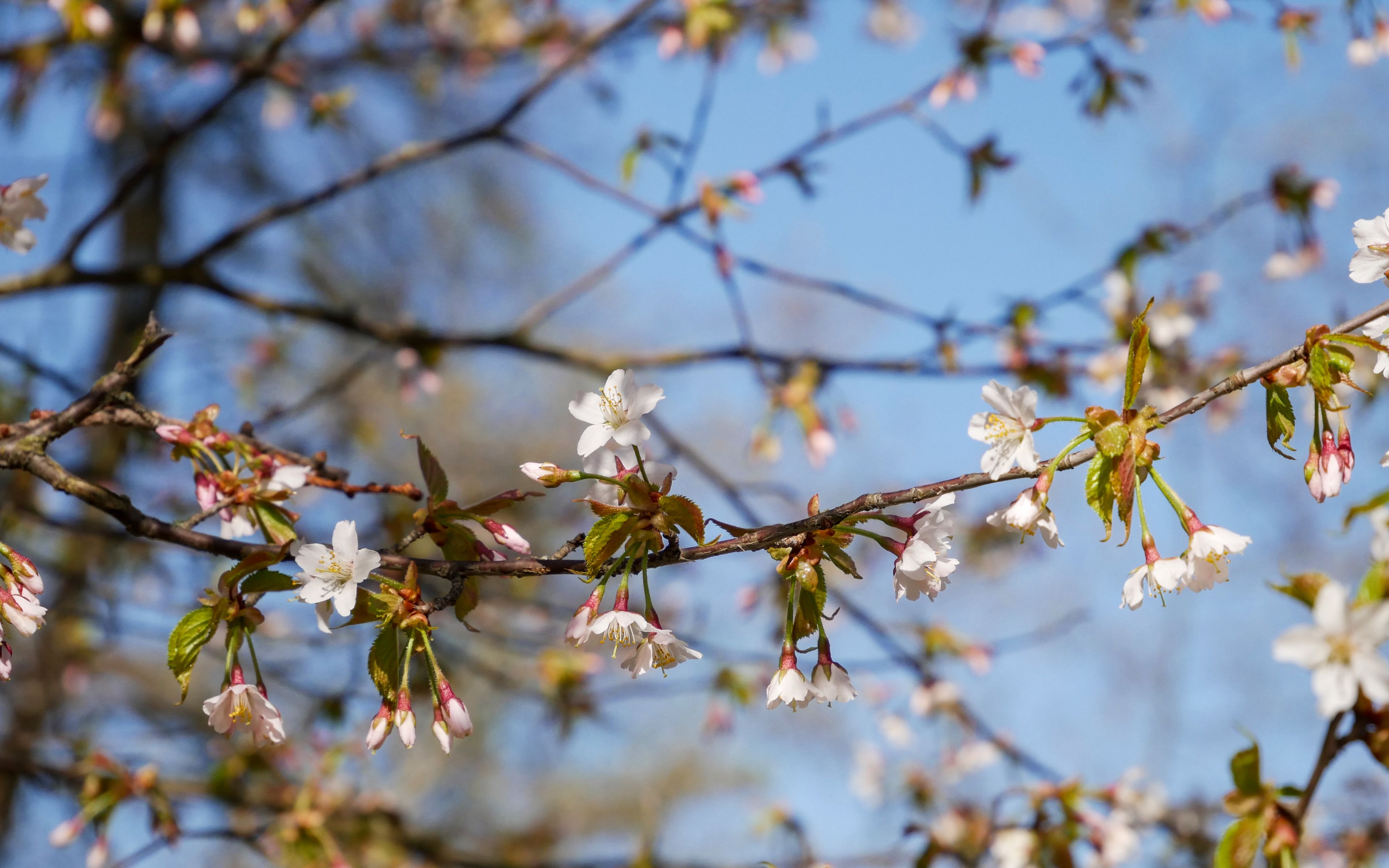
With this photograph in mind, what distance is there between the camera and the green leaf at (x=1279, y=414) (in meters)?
0.91

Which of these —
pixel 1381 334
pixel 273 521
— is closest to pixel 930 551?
pixel 1381 334

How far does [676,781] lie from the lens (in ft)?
34.9

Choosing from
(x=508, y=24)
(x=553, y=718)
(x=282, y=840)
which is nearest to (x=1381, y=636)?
(x=282, y=840)

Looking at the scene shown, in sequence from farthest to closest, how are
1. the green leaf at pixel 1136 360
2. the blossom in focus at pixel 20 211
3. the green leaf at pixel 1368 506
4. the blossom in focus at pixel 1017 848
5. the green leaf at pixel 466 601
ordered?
the blossom in focus at pixel 1017 848, the blossom in focus at pixel 20 211, the green leaf at pixel 466 601, the green leaf at pixel 1136 360, the green leaf at pixel 1368 506

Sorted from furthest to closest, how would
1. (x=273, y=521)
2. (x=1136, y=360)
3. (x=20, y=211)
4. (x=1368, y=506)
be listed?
(x=20, y=211)
(x=273, y=521)
(x=1136, y=360)
(x=1368, y=506)

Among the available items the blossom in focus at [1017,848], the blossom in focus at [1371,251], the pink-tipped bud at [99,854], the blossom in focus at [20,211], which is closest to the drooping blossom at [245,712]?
the blossom in focus at [20,211]

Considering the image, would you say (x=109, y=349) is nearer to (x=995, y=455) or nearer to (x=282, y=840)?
(x=282, y=840)

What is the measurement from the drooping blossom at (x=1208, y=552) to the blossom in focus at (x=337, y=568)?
80 centimetres

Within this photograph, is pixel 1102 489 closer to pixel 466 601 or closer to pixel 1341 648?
pixel 1341 648

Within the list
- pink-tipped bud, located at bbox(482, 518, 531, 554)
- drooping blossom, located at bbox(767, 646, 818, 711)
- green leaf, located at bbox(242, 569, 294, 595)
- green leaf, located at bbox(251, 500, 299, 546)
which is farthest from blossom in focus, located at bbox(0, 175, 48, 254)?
drooping blossom, located at bbox(767, 646, 818, 711)

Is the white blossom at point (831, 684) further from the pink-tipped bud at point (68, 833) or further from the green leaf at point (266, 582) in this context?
the pink-tipped bud at point (68, 833)

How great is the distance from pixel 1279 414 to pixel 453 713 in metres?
0.85

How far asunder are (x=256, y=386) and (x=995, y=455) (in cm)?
349

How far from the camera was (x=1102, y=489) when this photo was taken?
89 centimetres
